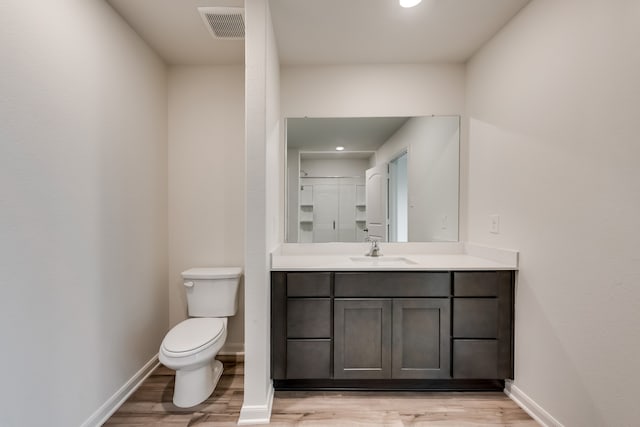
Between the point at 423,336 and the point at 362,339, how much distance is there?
403 millimetres

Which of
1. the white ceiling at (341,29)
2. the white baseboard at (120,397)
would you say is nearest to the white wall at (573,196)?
the white ceiling at (341,29)

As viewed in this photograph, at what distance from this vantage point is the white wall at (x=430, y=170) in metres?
2.41

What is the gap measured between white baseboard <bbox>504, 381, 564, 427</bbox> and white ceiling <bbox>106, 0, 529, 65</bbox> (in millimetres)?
2408

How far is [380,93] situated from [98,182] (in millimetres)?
2143

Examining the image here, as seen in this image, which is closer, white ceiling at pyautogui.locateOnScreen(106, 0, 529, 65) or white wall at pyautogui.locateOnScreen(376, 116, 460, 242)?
white ceiling at pyautogui.locateOnScreen(106, 0, 529, 65)

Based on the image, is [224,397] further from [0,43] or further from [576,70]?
[576,70]

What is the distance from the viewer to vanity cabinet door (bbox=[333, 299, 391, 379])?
1827mm

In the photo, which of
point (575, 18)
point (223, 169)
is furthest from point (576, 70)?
point (223, 169)

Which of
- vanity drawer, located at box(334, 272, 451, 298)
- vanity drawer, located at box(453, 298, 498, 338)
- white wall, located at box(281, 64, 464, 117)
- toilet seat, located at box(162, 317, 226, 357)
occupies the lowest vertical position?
toilet seat, located at box(162, 317, 226, 357)

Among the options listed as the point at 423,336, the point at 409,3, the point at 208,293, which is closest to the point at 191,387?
the point at 208,293

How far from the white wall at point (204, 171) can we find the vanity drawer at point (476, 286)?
1697 millimetres

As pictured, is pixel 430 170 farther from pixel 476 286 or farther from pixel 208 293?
pixel 208 293

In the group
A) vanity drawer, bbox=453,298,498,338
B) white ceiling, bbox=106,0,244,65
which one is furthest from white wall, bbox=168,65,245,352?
vanity drawer, bbox=453,298,498,338

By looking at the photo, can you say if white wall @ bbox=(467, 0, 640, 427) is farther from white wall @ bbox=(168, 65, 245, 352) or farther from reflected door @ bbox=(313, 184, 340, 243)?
white wall @ bbox=(168, 65, 245, 352)
